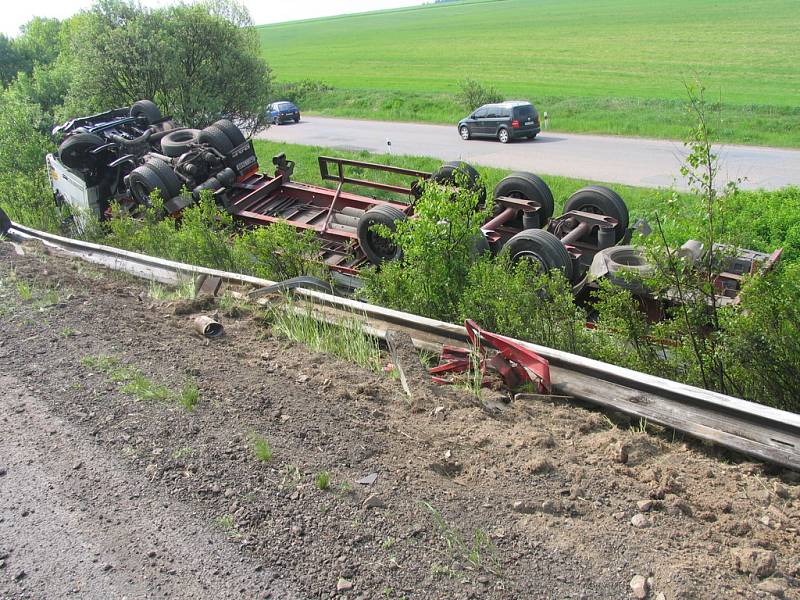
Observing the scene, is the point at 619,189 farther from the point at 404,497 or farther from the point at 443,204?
the point at 404,497

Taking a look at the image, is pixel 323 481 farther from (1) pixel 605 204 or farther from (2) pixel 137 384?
(1) pixel 605 204

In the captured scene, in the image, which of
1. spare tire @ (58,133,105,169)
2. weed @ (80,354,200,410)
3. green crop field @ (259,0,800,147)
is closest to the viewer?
weed @ (80,354,200,410)

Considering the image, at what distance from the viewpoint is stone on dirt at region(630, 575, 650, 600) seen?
276 cm

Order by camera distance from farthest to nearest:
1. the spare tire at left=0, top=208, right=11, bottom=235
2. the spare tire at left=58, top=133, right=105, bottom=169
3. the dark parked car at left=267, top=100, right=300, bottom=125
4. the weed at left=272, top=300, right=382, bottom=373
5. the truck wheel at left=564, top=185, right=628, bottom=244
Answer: the dark parked car at left=267, top=100, right=300, bottom=125 < the spare tire at left=58, top=133, right=105, bottom=169 < the spare tire at left=0, top=208, right=11, bottom=235 < the truck wheel at left=564, top=185, right=628, bottom=244 < the weed at left=272, top=300, right=382, bottom=373

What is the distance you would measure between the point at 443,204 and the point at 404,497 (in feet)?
10.1

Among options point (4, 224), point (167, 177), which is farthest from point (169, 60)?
point (167, 177)

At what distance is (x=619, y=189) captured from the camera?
50.9 feet

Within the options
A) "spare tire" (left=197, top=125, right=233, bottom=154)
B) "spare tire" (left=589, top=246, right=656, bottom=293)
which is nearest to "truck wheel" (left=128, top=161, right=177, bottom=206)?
"spare tire" (left=197, top=125, right=233, bottom=154)

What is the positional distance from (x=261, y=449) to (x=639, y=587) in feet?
6.55

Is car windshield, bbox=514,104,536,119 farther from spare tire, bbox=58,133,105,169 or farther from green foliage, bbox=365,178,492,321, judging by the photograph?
green foliage, bbox=365,178,492,321

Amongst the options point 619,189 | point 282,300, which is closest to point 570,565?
point 282,300

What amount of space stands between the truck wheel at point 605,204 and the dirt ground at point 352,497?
4.38 meters

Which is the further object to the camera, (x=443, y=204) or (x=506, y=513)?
(x=443, y=204)

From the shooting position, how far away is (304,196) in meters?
10.8
